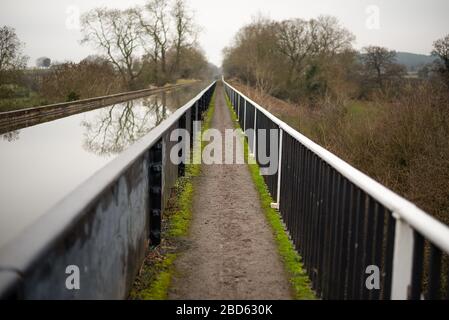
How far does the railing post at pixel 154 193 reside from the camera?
455 cm

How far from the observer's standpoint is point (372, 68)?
69688 millimetres

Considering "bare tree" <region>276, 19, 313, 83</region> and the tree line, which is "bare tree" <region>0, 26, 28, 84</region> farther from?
"bare tree" <region>276, 19, 313, 83</region>

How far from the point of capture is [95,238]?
99.6 inches

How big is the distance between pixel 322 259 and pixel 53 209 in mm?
2301

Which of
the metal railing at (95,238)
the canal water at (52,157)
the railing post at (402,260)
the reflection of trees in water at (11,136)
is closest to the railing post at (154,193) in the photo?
the metal railing at (95,238)

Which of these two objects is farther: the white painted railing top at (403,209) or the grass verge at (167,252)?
the grass verge at (167,252)

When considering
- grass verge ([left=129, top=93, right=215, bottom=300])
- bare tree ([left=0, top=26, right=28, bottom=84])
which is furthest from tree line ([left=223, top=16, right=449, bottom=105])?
grass verge ([left=129, top=93, right=215, bottom=300])

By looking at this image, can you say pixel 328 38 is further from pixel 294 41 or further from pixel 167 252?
pixel 167 252

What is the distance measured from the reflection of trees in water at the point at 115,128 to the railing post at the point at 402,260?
12669 mm

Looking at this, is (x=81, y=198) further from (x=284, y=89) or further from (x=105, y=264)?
(x=284, y=89)

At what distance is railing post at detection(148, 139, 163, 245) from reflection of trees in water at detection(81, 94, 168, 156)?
9798 millimetres

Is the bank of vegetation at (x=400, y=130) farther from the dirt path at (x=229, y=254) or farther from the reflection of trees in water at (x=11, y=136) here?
the reflection of trees in water at (x=11, y=136)

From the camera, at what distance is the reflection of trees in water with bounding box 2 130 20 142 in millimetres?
15136

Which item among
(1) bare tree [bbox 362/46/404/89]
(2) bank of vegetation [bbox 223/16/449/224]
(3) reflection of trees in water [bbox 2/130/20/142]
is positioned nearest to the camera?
(2) bank of vegetation [bbox 223/16/449/224]
